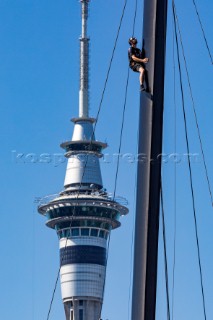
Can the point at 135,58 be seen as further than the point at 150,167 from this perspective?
Yes

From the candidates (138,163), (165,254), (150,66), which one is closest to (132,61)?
(150,66)

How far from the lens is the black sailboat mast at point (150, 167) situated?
22.8m

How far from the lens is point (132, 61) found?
984 inches

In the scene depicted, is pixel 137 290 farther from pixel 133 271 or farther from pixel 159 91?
pixel 159 91

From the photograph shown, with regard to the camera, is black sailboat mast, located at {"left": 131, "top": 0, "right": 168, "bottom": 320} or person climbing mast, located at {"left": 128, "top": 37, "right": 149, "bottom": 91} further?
person climbing mast, located at {"left": 128, "top": 37, "right": 149, "bottom": 91}

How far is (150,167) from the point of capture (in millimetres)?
23812

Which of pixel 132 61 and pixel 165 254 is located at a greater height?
pixel 132 61

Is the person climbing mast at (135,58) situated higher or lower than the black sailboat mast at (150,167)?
higher

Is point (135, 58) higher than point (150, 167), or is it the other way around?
point (135, 58)

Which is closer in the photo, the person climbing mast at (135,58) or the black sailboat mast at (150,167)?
the black sailboat mast at (150,167)

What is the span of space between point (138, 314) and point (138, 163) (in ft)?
11.5

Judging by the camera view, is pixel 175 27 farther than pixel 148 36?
Yes

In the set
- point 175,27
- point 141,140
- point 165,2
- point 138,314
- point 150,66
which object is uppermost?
point 175,27

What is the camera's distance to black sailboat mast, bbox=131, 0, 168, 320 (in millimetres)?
22828
